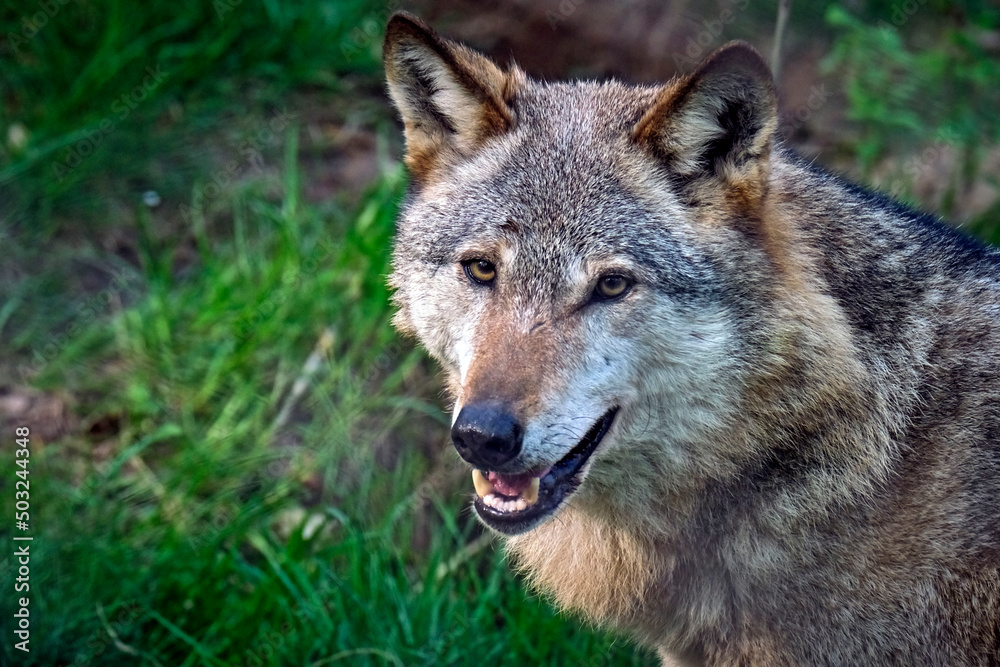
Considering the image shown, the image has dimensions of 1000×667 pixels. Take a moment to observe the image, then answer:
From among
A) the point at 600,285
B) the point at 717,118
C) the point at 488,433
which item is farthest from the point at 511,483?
the point at 717,118

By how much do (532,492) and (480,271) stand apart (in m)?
0.79

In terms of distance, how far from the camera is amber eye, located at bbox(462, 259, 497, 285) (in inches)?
130

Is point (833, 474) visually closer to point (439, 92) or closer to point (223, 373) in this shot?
point (439, 92)

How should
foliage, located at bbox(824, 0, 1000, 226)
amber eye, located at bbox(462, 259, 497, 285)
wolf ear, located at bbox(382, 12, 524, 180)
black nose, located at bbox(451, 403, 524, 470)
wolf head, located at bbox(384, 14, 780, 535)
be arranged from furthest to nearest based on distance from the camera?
foliage, located at bbox(824, 0, 1000, 226) < wolf ear, located at bbox(382, 12, 524, 180) < amber eye, located at bbox(462, 259, 497, 285) < wolf head, located at bbox(384, 14, 780, 535) < black nose, located at bbox(451, 403, 524, 470)

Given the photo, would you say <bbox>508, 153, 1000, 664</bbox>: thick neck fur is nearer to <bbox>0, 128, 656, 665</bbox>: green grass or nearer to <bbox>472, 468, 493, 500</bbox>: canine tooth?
<bbox>472, 468, 493, 500</bbox>: canine tooth

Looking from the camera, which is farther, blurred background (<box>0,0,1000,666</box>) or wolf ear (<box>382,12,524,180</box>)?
blurred background (<box>0,0,1000,666</box>)

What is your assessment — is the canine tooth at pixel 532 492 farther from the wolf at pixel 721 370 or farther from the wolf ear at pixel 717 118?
the wolf ear at pixel 717 118

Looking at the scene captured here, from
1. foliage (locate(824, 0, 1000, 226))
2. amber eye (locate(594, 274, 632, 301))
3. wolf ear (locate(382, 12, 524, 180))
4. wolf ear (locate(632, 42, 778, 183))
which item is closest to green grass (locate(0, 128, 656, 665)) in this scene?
amber eye (locate(594, 274, 632, 301))

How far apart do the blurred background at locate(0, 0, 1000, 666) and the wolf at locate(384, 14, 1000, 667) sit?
1.18m

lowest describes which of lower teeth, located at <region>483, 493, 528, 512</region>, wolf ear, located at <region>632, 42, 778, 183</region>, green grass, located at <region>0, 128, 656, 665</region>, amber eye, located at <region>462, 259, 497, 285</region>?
green grass, located at <region>0, 128, 656, 665</region>

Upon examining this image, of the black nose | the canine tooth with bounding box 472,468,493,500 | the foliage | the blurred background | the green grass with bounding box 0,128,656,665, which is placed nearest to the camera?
the black nose

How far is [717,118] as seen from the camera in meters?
3.18

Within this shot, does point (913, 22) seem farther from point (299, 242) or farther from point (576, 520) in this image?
point (576, 520)

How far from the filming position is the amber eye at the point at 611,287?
318 centimetres
